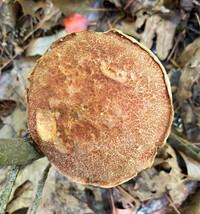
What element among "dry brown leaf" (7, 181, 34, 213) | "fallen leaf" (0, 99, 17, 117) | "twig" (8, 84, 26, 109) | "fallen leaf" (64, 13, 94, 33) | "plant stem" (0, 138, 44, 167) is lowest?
"dry brown leaf" (7, 181, 34, 213)

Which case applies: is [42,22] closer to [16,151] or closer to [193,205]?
[16,151]

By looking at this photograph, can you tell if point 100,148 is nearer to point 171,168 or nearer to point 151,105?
point 151,105

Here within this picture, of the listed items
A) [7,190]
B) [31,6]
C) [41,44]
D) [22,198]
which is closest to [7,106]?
[41,44]

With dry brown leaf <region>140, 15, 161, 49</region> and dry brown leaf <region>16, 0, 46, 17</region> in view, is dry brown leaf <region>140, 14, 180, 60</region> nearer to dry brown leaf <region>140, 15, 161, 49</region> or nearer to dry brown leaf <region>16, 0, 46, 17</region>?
dry brown leaf <region>140, 15, 161, 49</region>

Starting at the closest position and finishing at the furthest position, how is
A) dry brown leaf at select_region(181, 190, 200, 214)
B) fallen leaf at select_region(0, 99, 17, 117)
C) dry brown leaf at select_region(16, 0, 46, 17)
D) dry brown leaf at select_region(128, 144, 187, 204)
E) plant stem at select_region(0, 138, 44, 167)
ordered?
plant stem at select_region(0, 138, 44, 167), dry brown leaf at select_region(181, 190, 200, 214), dry brown leaf at select_region(128, 144, 187, 204), dry brown leaf at select_region(16, 0, 46, 17), fallen leaf at select_region(0, 99, 17, 117)

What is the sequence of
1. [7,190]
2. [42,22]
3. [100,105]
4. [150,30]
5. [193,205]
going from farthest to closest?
[42,22], [150,30], [193,205], [7,190], [100,105]

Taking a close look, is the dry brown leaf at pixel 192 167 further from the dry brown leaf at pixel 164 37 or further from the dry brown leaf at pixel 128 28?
the dry brown leaf at pixel 128 28

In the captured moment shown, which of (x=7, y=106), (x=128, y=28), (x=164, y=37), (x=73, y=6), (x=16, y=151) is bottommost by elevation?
(x=7, y=106)

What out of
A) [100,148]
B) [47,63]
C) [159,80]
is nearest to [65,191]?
[100,148]

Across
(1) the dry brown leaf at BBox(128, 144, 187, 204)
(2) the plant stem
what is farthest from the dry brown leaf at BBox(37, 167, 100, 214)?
(2) the plant stem
